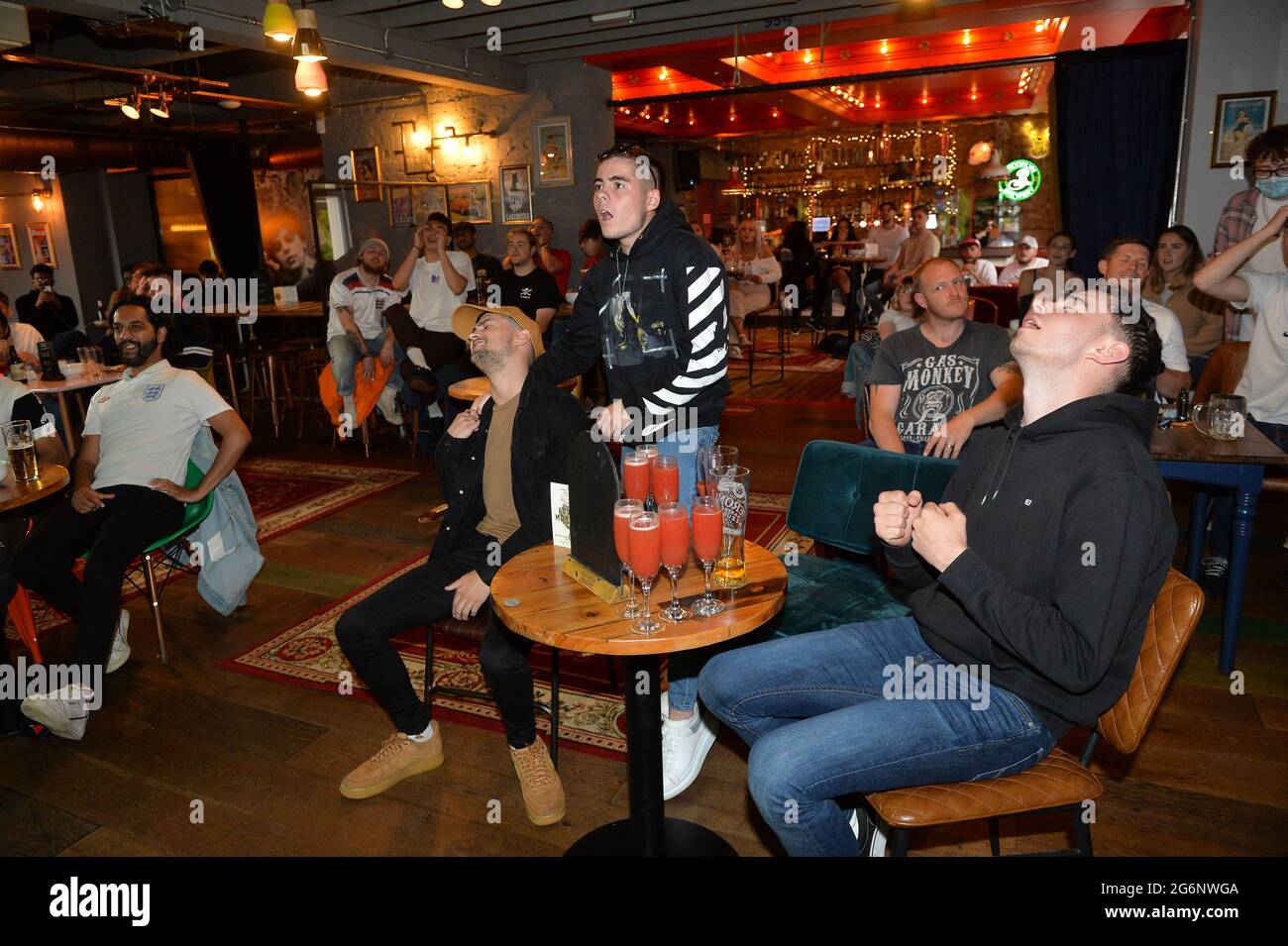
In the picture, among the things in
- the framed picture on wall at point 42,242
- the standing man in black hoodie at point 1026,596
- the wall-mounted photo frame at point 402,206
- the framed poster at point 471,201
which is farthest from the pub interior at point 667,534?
the framed picture on wall at point 42,242

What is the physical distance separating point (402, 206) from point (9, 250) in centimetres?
771

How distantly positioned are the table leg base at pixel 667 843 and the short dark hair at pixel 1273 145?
3.76m

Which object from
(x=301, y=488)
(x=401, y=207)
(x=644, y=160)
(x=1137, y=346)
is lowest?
(x=301, y=488)

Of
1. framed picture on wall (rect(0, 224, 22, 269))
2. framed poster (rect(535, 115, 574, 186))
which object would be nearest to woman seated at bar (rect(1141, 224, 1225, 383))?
framed poster (rect(535, 115, 574, 186))

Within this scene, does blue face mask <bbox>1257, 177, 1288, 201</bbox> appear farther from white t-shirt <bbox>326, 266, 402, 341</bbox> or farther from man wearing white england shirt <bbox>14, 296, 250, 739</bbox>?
white t-shirt <bbox>326, 266, 402, 341</bbox>

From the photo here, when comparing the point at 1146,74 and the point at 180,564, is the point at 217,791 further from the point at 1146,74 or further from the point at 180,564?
the point at 1146,74

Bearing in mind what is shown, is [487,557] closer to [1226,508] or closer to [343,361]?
[1226,508]

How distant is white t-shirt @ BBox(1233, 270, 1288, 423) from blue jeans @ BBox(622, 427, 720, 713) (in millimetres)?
2499

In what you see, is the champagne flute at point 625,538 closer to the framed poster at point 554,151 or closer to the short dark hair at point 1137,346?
the short dark hair at point 1137,346

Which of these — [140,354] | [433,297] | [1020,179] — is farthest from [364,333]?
[1020,179]

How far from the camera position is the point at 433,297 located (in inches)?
255

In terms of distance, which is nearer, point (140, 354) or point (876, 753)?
point (876, 753)

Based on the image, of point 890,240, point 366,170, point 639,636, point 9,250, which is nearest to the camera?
point 639,636

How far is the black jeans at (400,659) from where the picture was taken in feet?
7.65
